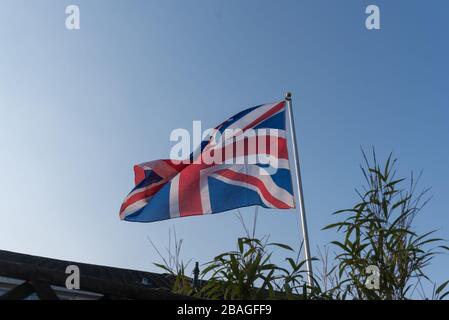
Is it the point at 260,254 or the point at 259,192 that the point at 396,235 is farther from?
the point at 259,192

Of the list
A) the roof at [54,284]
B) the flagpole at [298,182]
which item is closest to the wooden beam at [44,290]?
the roof at [54,284]

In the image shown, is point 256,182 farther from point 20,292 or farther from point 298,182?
point 20,292

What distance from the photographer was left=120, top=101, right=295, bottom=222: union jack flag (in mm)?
8258

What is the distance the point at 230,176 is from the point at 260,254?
465 centimetres

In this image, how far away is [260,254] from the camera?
3.80 m

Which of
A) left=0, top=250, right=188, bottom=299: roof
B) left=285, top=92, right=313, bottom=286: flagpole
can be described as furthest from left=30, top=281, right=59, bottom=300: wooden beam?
left=285, top=92, right=313, bottom=286: flagpole

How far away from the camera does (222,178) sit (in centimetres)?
843

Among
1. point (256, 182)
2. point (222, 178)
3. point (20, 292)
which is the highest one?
point (222, 178)

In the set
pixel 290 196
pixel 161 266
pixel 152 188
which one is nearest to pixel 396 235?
pixel 161 266

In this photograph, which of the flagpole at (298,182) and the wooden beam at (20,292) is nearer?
the wooden beam at (20,292)

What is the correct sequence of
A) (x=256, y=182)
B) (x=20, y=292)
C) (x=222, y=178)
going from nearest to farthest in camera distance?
(x=20, y=292) → (x=256, y=182) → (x=222, y=178)

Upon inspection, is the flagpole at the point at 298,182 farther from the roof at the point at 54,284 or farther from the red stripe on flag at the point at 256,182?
the roof at the point at 54,284

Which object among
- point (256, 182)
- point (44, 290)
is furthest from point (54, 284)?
point (256, 182)

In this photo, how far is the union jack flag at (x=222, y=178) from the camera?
8.26m
